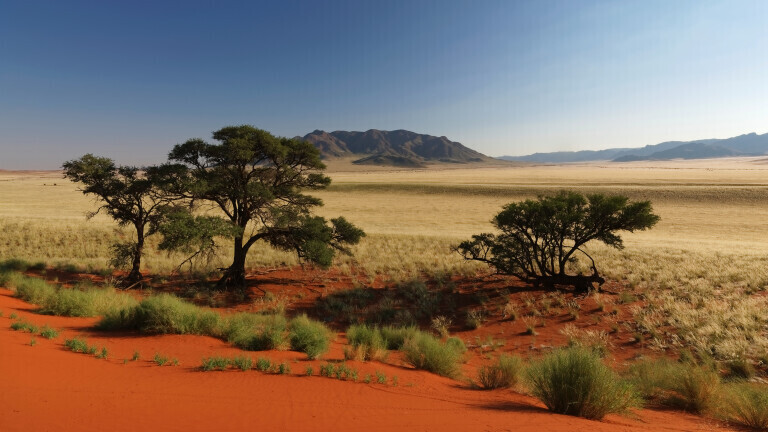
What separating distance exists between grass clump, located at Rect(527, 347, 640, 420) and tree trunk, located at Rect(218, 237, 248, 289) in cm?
1483

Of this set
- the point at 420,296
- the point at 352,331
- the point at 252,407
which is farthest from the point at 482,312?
the point at 252,407

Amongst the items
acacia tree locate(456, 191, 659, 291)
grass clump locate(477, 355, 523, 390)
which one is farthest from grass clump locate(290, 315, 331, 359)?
acacia tree locate(456, 191, 659, 291)

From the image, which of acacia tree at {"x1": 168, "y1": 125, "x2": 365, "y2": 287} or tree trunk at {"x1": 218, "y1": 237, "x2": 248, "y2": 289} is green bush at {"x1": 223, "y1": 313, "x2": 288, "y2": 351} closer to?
acacia tree at {"x1": 168, "y1": 125, "x2": 365, "y2": 287}

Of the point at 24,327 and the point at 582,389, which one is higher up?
the point at 24,327

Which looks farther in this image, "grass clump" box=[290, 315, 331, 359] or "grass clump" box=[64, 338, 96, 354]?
"grass clump" box=[290, 315, 331, 359]

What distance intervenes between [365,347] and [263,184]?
1052cm

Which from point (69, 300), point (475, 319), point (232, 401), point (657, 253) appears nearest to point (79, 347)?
point (69, 300)

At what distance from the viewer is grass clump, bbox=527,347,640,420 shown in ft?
19.2

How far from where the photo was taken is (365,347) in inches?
351

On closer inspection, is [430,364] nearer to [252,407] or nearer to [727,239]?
[252,407]

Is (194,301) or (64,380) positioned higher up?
(64,380)

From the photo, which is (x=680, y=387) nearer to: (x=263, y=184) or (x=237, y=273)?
(x=263, y=184)

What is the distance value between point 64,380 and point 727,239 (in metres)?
43.9

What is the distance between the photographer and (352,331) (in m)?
10.6
